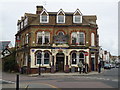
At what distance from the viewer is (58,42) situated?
1430 inches

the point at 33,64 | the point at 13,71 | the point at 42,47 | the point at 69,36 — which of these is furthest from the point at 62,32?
the point at 13,71

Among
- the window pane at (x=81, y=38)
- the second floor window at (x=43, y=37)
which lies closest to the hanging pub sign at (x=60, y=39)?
the second floor window at (x=43, y=37)

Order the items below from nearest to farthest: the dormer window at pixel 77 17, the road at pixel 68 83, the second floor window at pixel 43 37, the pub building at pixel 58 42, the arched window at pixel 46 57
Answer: the road at pixel 68 83, the pub building at pixel 58 42, the arched window at pixel 46 57, the second floor window at pixel 43 37, the dormer window at pixel 77 17

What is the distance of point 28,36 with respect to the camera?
1481 inches

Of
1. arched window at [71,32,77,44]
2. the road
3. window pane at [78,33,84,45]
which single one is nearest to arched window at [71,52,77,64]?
arched window at [71,32,77,44]

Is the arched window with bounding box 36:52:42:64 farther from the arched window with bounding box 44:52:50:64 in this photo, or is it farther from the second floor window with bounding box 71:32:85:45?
the second floor window with bounding box 71:32:85:45

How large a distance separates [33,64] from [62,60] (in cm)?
439

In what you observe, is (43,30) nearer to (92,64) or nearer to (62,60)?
(62,60)

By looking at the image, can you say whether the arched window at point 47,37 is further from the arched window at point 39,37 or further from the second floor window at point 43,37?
the arched window at point 39,37

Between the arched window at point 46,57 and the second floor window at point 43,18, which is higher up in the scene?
the second floor window at point 43,18

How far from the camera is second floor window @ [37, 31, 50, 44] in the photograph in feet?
120

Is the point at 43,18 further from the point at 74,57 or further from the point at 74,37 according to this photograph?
the point at 74,57

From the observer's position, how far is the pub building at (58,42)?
1420 inches

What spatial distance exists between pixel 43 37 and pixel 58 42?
2.41m
